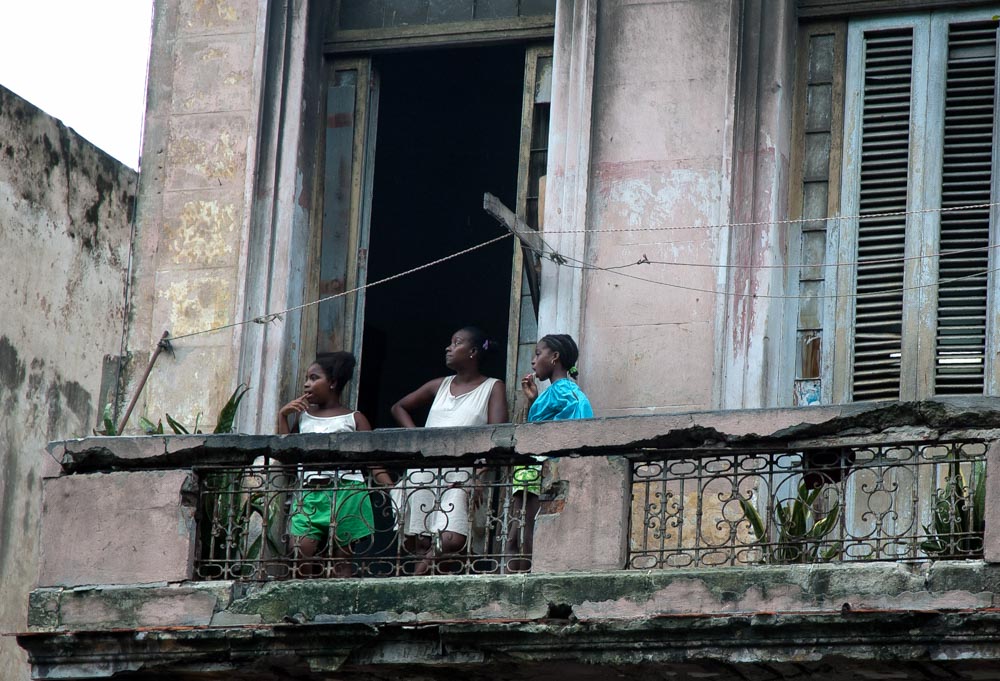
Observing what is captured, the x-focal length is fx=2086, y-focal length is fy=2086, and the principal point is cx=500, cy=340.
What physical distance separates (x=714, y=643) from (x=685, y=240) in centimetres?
244

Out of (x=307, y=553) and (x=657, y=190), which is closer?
(x=307, y=553)

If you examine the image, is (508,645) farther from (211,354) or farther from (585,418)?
(211,354)

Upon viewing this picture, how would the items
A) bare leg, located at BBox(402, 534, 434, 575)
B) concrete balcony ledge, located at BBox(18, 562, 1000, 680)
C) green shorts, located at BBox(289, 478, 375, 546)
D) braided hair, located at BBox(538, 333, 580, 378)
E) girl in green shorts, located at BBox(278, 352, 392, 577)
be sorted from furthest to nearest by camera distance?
braided hair, located at BBox(538, 333, 580, 378)
green shorts, located at BBox(289, 478, 375, 546)
girl in green shorts, located at BBox(278, 352, 392, 577)
bare leg, located at BBox(402, 534, 434, 575)
concrete balcony ledge, located at BBox(18, 562, 1000, 680)

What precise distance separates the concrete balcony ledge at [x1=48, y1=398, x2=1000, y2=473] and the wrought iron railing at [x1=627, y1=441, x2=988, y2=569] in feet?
0.24

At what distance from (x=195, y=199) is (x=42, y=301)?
448 cm

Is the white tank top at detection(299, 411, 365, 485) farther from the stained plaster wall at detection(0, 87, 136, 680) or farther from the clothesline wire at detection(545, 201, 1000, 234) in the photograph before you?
the stained plaster wall at detection(0, 87, 136, 680)

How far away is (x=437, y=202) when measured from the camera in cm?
1362

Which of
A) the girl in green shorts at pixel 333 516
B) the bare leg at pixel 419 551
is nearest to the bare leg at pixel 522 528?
the bare leg at pixel 419 551

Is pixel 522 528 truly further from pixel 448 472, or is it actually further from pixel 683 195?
pixel 683 195

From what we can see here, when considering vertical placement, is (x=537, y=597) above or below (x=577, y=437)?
below

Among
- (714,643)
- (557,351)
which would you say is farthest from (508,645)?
(557,351)

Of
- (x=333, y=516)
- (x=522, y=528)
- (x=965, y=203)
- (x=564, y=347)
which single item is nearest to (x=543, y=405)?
(x=564, y=347)

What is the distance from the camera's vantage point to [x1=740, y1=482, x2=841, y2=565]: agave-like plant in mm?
8688

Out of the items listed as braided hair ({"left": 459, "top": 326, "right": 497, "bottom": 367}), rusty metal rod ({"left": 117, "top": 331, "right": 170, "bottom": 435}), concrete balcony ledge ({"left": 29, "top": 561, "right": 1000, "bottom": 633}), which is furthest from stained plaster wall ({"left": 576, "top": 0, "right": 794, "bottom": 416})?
rusty metal rod ({"left": 117, "top": 331, "right": 170, "bottom": 435})
